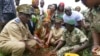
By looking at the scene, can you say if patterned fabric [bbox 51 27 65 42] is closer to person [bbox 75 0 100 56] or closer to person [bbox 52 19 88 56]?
person [bbox 52 19 88 56]

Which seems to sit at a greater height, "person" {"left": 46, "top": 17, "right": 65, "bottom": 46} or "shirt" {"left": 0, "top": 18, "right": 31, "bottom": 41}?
"shirt" {"left": 0, "top": 18, "right": 31, "bottom": 41}

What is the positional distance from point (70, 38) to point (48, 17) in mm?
2819

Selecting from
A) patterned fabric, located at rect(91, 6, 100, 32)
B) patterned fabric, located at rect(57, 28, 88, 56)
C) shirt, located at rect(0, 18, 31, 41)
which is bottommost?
patterned fabric, located at rect(57, 28, 88, 56)

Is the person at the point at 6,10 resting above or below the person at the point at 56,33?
above

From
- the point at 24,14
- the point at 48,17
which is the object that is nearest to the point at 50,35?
the point at 48,17

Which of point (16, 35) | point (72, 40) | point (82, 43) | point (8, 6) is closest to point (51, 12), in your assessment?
point (8, 6)

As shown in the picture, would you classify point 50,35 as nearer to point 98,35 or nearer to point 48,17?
point 48,17

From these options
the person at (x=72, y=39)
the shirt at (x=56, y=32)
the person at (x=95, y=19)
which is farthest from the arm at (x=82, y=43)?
the person at (x=95, y=19)

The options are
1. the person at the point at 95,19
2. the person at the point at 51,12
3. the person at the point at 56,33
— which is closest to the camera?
the person at the point at 95,19

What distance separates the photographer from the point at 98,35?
11.8 ft

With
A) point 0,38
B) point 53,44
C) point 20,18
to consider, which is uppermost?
point 20,18

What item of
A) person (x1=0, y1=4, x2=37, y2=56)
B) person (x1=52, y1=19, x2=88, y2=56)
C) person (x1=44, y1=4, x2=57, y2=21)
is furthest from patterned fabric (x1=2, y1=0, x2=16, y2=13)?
person (x1=44, y1=4, x2=57, y2=21)

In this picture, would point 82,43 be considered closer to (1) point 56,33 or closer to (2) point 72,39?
(2) point 72,39

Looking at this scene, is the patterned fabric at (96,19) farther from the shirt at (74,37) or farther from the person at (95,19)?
the shirt at (74,37)
